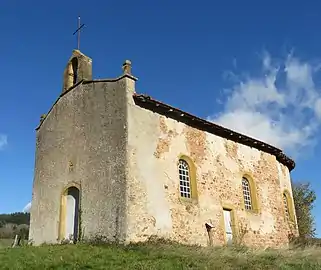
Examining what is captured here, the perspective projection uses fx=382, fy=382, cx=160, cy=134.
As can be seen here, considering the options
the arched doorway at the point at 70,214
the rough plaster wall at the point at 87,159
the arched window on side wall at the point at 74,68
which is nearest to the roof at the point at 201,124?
the rough plaster wall at the point at 87,159

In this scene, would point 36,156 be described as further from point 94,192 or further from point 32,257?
point 32,257

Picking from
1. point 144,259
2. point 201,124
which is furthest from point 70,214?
point 201,124

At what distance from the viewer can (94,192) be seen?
16.2 meters

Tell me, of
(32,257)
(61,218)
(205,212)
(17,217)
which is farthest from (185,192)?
(17,217)

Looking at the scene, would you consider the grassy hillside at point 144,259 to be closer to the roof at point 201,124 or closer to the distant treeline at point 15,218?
the roof at point 201,124

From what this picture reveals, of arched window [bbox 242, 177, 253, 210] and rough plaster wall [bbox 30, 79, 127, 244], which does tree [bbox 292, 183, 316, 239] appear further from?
rough plaster wall [bbox 30, 79, 127, 244]

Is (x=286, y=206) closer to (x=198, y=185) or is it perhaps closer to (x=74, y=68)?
(x=198, y=185)

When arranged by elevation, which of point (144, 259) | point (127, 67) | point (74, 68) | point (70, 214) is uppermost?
point (74, 68)

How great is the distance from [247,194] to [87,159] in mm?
9398

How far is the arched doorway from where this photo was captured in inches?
675

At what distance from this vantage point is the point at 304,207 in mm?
32594

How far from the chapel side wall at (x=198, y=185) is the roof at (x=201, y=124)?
0.28 metres

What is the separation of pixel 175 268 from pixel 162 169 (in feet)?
20.4

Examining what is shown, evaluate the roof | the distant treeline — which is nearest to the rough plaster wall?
the roof
